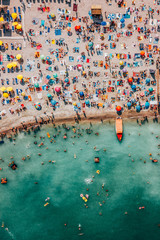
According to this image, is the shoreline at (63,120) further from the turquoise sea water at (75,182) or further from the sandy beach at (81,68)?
the turquoise sea water at (75,182)

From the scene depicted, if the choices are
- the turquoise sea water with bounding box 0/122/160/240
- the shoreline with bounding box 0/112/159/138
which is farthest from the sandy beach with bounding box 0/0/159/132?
the turquoise sea water with bounding box 0/122/160/240

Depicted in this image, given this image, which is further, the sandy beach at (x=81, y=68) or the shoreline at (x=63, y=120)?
the shoreline at (x=63, y=120)

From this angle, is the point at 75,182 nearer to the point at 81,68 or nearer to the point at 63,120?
the point at 63,120

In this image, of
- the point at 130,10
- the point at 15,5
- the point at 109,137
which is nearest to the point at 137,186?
the point at 109,137

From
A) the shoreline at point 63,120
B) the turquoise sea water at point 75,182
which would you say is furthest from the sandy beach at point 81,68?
the turquoise sea water at point 75,182

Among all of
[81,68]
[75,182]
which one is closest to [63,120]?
[81,68]

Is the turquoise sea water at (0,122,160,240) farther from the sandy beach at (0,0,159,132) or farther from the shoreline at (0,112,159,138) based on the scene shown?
the sandy beach at (0,0,159,132)

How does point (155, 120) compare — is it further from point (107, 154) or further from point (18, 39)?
point (18, 39)

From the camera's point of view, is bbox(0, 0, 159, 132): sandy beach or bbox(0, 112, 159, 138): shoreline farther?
bbox(0, 112, 159, 138): shoreline
